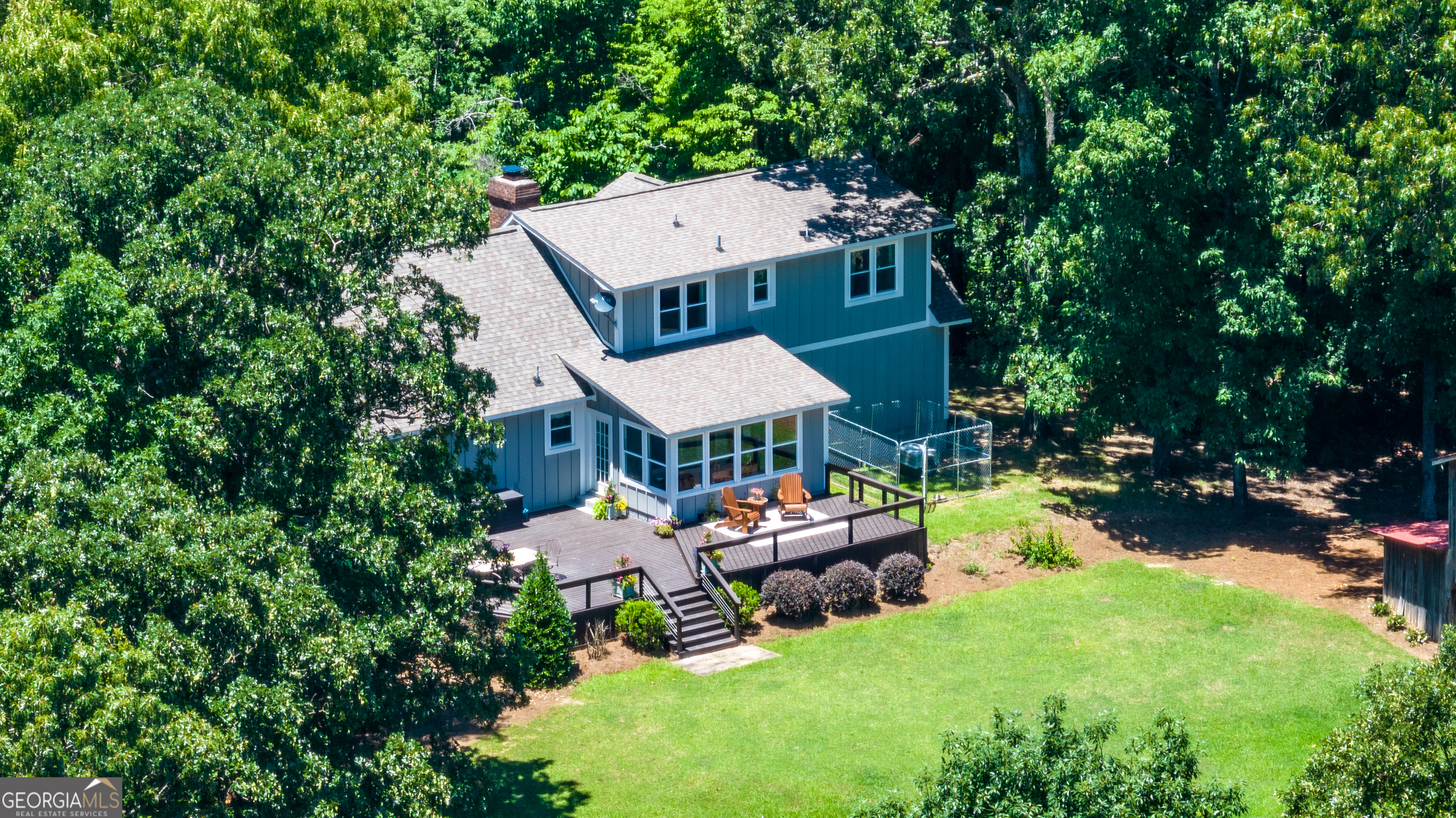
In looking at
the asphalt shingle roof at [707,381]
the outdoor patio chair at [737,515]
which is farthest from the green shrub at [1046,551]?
the outdoor patio chair at [737,515]

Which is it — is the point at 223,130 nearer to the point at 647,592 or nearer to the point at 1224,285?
the point at 647,592

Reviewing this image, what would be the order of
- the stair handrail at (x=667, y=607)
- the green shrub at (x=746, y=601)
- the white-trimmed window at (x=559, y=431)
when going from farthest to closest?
the white-trimmed window at (x=559, y=431) < the green shrub at (x=746, y=601) < the stair handrail at (x=667, y=607)

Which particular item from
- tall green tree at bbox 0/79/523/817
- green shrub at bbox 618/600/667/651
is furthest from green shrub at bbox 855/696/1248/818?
green shrub at bbox 618/600/667/651

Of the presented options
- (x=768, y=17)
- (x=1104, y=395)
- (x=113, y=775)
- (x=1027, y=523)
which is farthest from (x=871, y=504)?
(x=113, y=775)

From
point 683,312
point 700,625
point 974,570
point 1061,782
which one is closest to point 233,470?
point 1061,782

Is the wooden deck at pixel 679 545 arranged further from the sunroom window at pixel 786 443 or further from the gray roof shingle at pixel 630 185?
the gray roof shingle at pixel 630 185

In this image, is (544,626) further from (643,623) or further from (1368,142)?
(1368,142)
